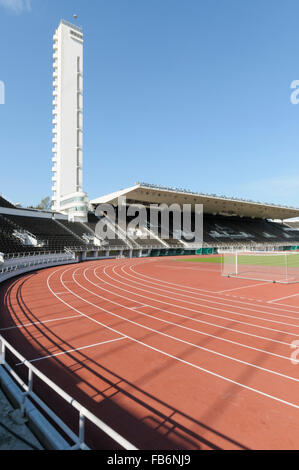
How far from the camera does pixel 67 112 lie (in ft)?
181

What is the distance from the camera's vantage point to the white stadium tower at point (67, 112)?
5369 centimetres

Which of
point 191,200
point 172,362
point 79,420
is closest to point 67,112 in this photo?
point 191,200

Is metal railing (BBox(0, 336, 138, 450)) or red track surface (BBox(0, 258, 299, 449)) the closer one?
metal railing (BBox(0, 336, 138, 450))

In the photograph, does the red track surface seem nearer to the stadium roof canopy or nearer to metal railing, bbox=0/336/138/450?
metal railing, bbox=0/336/138/450

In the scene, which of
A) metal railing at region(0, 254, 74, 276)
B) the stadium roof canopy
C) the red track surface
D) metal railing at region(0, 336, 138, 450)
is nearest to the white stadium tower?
the stadium roof canopy

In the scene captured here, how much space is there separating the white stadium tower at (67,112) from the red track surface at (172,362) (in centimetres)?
4387

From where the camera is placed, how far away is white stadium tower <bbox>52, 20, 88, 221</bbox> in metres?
53.7

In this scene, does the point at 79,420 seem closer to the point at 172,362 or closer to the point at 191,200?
the point at 172,362

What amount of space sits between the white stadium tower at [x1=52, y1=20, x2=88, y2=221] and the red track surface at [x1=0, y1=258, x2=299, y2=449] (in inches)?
1727

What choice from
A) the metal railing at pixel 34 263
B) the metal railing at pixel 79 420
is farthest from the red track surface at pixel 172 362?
the metal railing at pixel 34 263

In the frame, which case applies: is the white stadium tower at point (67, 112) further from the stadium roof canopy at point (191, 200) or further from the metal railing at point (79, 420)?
the metal railing at point (79, 420)

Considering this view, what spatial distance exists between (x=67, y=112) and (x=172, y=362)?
5926 cm
